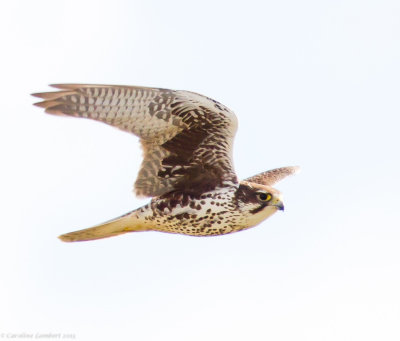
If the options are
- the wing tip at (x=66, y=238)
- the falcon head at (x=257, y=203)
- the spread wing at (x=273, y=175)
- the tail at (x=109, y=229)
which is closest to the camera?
the falcon head at (x=257, y=203)

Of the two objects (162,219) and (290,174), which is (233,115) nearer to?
(162,219)

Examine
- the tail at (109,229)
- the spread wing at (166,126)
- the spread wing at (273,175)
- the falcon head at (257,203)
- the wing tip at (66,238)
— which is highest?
the spread wing at (166,126)

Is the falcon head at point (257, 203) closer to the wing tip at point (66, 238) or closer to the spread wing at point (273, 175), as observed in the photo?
the wing tip at point (66, 238)

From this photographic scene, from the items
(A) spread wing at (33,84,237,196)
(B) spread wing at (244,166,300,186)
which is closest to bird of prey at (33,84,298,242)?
(A) spread wing at (33,84,237,196)

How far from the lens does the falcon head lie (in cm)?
1101

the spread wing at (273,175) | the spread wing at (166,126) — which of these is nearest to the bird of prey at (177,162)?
the spread wing at (166,126)

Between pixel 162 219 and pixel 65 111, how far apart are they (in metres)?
1.71

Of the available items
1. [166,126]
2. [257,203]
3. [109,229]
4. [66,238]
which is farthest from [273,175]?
[66,238]

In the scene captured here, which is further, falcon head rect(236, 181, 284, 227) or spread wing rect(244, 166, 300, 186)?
spread wing rect(244, 166, 300, 186)

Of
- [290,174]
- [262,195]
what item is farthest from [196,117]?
[290,174]

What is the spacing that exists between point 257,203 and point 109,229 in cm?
174

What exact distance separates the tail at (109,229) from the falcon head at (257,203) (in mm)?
1235

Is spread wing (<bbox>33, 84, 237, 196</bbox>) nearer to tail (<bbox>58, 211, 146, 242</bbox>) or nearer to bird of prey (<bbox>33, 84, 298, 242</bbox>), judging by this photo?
bird of prey (<bbox>33, 84, 298, 242</bbox>)

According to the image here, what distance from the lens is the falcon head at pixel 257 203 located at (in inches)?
433
